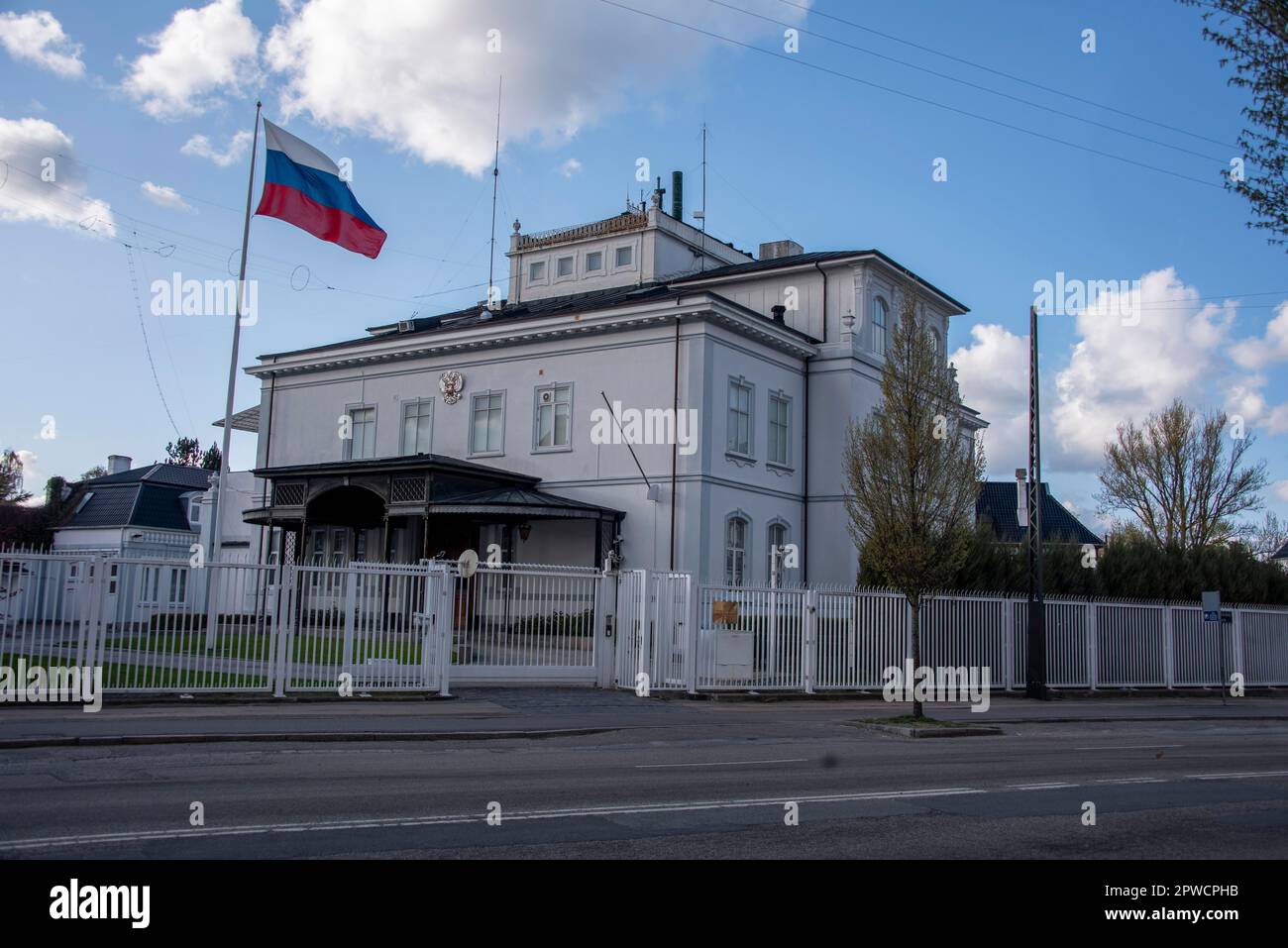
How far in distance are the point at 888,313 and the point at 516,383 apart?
12.6 m

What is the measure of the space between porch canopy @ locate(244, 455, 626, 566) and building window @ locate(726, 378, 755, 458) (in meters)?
4.09

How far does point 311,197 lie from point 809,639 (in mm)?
14134

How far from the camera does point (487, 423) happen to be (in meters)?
36.8

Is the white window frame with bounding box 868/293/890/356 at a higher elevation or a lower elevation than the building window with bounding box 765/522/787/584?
higher

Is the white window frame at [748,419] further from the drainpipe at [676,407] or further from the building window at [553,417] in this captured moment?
the building window at [553,417]

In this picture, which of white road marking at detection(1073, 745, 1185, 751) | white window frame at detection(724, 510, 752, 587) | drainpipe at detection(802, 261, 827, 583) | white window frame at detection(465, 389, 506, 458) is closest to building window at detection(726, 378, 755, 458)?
white window frame at detection(724, 510, 752, 587)

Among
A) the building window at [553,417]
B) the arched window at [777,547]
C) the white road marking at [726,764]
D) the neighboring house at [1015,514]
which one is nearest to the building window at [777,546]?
the arched window at [777,547]

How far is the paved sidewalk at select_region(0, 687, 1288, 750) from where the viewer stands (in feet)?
44.9

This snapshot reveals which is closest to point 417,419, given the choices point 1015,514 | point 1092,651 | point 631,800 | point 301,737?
point 1092,651

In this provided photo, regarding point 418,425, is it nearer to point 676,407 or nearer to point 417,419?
point 417,419

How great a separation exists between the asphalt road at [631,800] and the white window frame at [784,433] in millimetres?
19731

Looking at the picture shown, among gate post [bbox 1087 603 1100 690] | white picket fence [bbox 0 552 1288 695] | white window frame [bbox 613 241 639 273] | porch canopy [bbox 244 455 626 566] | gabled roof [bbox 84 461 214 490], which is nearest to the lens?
white picket fence [bbox 0 552 1288 695]

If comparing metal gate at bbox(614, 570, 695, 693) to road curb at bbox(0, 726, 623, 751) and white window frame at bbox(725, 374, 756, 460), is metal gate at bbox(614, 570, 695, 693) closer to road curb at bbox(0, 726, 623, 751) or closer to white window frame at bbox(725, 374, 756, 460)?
road curb at bbox(0, 726, 623, 751)

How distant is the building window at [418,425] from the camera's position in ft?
125
